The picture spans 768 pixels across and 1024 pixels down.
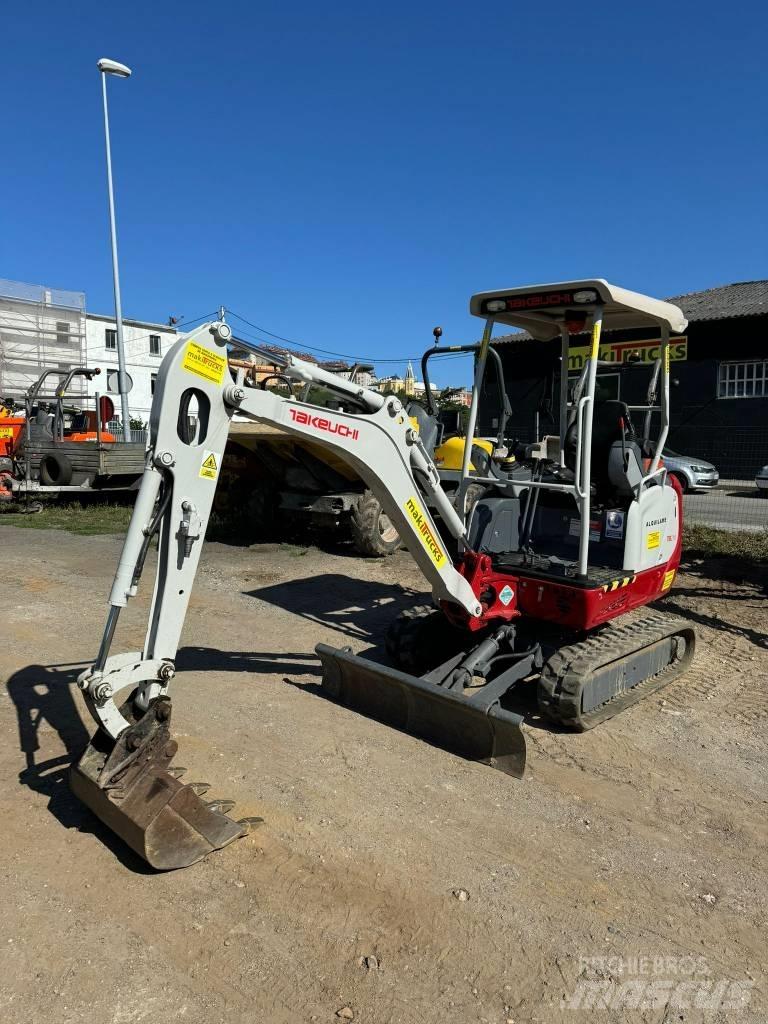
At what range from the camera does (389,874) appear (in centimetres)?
329

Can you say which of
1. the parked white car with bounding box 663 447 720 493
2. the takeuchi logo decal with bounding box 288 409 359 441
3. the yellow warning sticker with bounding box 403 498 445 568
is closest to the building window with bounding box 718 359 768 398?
the parked white car with bounding box 663 447 720 493

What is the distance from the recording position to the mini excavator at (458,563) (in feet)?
11.4

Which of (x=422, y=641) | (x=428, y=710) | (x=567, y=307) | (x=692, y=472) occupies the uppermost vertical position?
(x=567, y=307)

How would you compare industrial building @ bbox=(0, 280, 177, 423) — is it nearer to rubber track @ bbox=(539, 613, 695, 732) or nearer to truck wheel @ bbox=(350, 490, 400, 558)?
truck wheel @ bbox=(350, 490, 400, 558)

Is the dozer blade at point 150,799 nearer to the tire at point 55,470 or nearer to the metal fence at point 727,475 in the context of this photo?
the metal fence at point 727,475

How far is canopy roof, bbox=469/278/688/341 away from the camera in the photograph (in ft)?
15.6

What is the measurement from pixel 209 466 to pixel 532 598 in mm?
2476

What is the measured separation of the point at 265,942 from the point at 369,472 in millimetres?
2417

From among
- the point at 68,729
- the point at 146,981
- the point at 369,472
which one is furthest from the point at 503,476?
the point at 146,981

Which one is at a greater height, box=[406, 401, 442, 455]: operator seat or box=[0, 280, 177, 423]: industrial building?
box=[0, 280, 177, 423]: industrial building

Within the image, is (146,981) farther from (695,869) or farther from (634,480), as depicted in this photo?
(634,480)

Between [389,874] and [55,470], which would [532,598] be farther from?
[55,470]

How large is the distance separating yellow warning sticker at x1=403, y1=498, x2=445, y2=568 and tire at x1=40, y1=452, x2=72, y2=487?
11.8 metres
